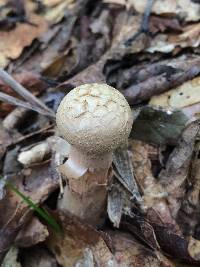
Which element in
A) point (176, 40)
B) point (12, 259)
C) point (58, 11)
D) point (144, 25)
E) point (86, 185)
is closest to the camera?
point (86, 185)

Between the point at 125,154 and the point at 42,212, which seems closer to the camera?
the point at 42,212

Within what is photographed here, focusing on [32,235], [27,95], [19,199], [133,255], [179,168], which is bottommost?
[133,255]

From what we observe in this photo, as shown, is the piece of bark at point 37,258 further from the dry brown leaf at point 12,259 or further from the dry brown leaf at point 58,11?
the dry brown leaf at point 58,11

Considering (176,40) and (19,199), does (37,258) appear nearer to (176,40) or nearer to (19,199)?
(19,199)

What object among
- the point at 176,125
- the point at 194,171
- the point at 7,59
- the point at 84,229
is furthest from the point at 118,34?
the point at 84,229

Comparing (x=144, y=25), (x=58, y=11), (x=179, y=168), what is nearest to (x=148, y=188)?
(x=179, y=168)

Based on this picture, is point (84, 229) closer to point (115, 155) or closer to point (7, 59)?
point (115, 155)
